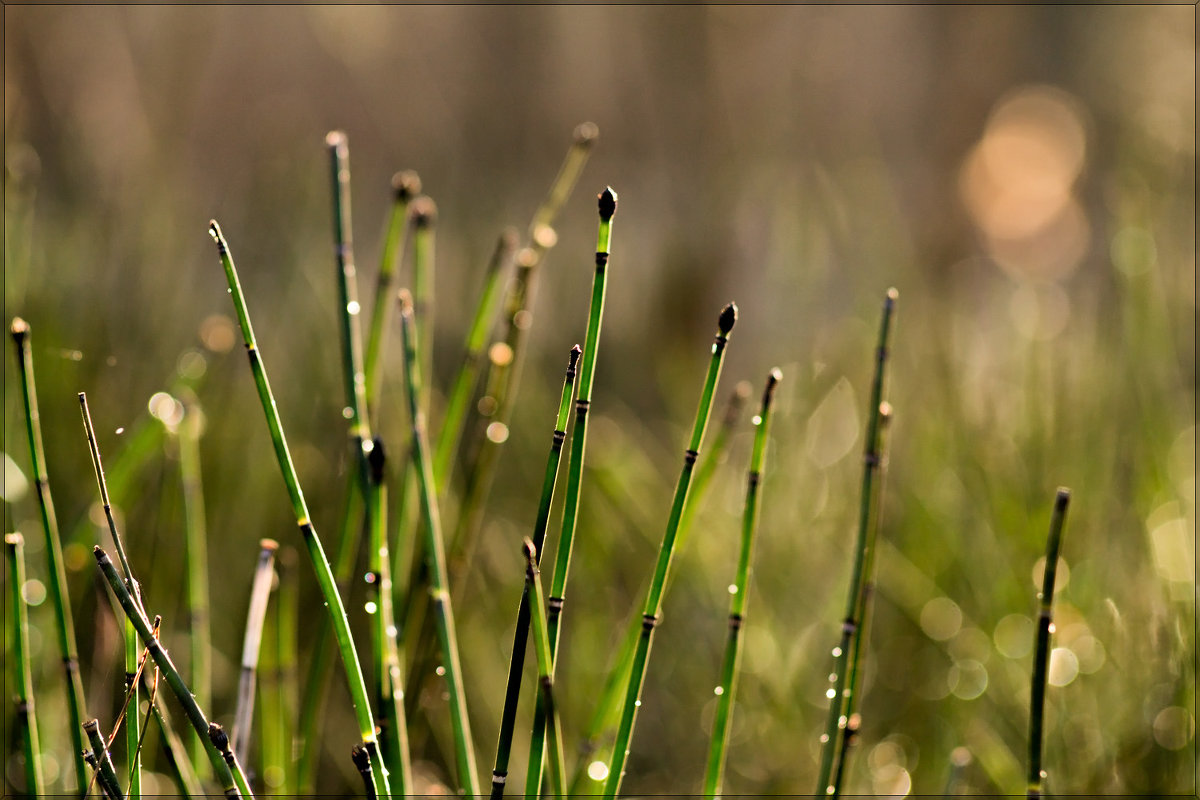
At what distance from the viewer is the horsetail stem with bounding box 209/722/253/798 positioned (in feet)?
0.83

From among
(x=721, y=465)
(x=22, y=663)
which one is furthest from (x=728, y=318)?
(x=721, y=465)

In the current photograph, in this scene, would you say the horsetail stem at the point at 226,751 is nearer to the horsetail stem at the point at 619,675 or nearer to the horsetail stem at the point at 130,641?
the horsetail stem at the point at 130,641

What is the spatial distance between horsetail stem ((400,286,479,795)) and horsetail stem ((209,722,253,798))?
0.07 meters

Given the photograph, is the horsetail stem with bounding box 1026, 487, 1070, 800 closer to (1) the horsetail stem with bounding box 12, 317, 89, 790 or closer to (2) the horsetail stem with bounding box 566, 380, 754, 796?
(2) the horsetail stem with bounding box 566, 380, 754, 796

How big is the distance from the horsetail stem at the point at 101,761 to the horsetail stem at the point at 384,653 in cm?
9

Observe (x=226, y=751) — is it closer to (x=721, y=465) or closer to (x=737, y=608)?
(x=737, y=608)

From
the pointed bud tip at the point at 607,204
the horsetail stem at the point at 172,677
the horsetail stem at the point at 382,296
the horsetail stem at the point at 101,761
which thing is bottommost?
the horsetail stem at the point at 101,761

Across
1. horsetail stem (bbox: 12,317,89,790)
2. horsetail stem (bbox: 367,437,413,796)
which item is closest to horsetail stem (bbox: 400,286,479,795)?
horsetail stem (bbox: 367,437,413,796)

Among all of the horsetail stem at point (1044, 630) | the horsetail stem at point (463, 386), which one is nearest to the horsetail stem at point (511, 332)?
the horsetail stem at point (463, 386)

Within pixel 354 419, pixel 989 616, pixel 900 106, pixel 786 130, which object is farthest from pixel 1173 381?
pixel 900 106

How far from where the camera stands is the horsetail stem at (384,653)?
1.12 feet

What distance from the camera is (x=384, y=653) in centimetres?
35

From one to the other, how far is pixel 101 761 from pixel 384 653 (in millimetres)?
99

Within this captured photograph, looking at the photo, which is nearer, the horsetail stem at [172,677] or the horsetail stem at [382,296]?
the horsetail stem at [172,677]
